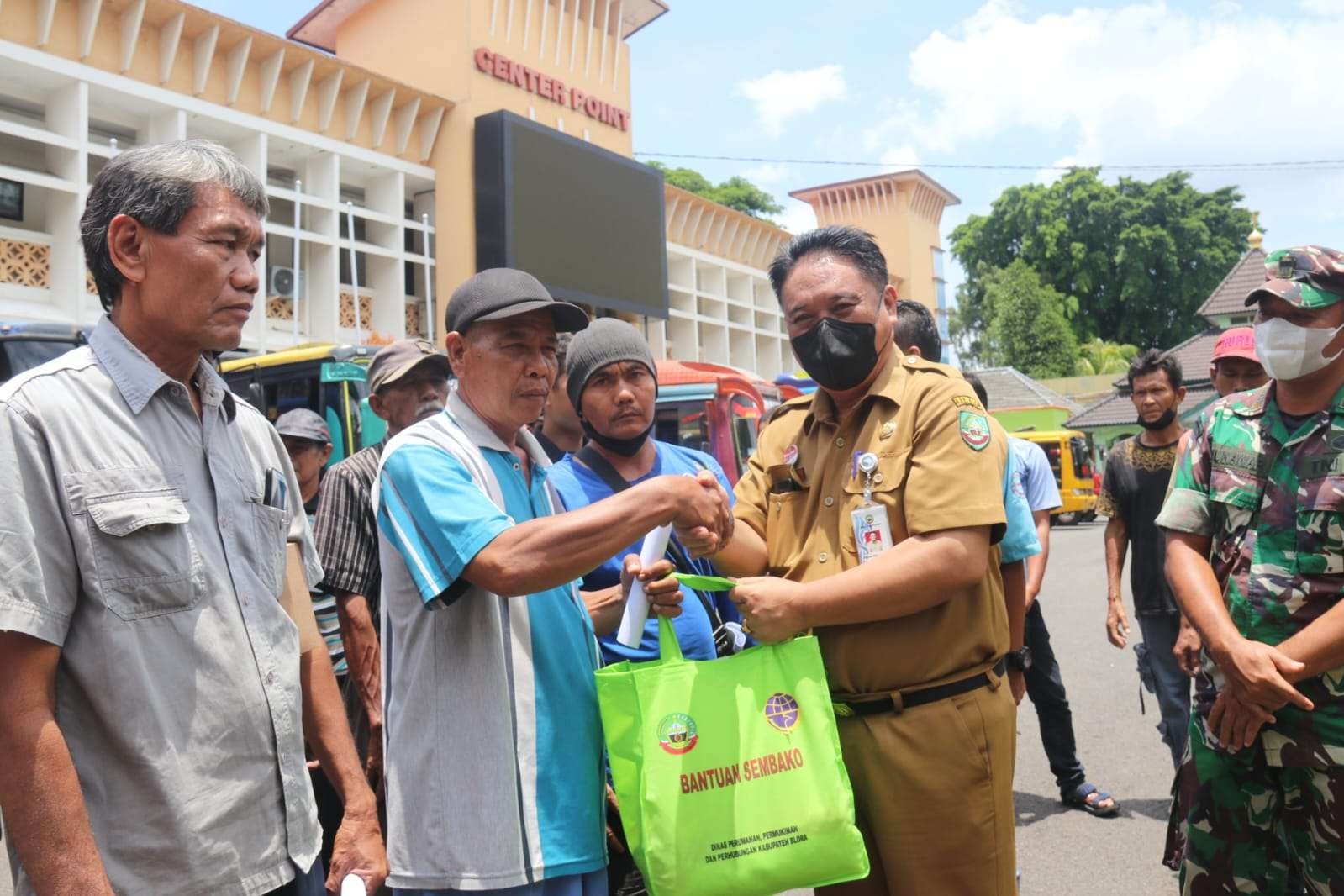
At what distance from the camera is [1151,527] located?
498 cm

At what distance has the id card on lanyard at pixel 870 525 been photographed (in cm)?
234

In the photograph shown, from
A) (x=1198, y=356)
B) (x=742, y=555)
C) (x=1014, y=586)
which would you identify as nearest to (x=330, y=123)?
(x=1014, y=586)

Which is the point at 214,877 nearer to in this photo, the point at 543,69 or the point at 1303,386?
the point at 1303,386

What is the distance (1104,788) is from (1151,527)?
1.44 meters

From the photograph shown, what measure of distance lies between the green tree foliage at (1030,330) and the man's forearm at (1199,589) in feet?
165

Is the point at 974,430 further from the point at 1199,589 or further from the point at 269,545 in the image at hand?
the point at 269,545

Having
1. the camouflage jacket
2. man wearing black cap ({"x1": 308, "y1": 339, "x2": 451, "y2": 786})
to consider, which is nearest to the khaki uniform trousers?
the camouflage jacket

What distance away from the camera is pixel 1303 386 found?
2.79m

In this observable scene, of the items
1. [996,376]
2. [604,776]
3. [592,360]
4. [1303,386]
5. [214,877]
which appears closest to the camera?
[214,877]

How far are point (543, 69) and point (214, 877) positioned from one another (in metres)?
27.1

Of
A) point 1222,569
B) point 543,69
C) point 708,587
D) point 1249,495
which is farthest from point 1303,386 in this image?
point 543,69

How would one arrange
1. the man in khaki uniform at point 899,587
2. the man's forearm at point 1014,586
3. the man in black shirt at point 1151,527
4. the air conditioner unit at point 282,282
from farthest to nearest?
the air conditioner unit at point 282,282 → the man in black shirt at point 1151,527 → the man's forearm at point 1014,586 → the man in khaki uniform at point 899,587

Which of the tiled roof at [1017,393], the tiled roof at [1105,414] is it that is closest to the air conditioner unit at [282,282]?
the tiled roof at [1017,393]

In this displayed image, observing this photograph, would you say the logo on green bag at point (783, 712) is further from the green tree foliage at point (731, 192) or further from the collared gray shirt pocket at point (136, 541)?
the green tree foliage at point (731, 192)
